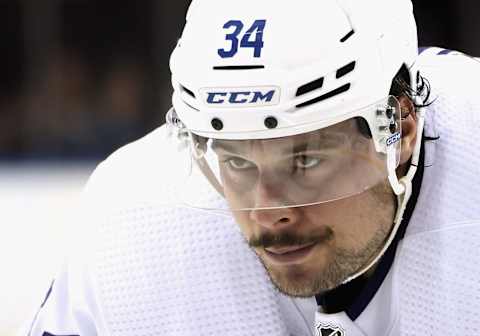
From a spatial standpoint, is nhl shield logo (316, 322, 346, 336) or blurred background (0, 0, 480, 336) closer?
nhl shield logo (316, 322, 346, 336)

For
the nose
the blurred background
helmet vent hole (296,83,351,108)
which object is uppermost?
helmet vent hole (296,83,351,108)

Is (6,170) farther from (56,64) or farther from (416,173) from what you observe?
(416,173)

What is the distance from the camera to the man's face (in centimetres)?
174

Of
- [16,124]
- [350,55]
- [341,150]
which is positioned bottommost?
[16,124]

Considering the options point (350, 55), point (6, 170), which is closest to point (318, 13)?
point (350, 55)

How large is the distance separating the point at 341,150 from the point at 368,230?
0.46ft

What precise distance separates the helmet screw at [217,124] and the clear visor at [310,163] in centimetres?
3

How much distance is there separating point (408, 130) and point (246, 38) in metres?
0.32

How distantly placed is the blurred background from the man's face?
3763 mm

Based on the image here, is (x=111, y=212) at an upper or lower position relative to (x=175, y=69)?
lower

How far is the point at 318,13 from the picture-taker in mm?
1703

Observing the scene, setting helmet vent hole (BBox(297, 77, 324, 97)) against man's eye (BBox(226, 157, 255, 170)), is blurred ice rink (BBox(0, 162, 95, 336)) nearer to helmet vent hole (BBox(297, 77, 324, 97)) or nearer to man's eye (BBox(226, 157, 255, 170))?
man's eye (BBox(226, 157, 255, 170))

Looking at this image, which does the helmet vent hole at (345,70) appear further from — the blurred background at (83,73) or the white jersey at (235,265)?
the blurred background at (83,73)

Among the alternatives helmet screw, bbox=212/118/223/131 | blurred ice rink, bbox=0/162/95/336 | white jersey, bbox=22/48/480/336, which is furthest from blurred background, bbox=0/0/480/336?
helmet screw, bbox=212/118/223/131
